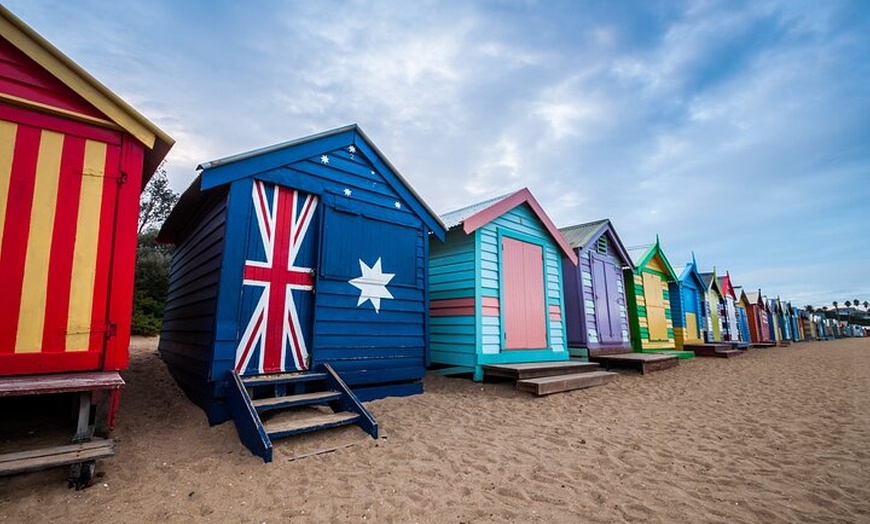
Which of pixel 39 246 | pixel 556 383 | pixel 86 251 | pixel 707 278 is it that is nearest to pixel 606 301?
pixel 556 383

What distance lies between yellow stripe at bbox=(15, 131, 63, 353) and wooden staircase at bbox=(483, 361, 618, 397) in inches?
253

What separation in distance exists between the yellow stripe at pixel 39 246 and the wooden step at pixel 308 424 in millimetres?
2229

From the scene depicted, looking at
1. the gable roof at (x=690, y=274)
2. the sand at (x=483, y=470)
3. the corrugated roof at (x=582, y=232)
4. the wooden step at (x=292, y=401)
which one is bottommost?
the sand at (x=483, y=470)

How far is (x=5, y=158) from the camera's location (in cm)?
366

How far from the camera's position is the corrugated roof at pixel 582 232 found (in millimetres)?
11781

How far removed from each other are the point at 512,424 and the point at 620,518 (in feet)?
8.03

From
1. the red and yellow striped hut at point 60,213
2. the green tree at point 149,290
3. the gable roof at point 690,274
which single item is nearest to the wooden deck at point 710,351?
the gable roof at point 690,274

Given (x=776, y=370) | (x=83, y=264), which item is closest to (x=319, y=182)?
(x=83, y=264)

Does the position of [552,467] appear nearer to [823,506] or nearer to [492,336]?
[823,506]

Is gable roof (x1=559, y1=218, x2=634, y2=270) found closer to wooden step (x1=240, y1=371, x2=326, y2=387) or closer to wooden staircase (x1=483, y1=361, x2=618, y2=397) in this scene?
wooden staircase (x1=483, y1=361, x2=618, y2=397)

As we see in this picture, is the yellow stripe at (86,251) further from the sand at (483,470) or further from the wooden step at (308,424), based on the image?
the wooden step at (308,424)

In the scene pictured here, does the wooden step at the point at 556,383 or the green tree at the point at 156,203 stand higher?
the green tree at the point at 156,203

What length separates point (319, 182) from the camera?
5984 mm

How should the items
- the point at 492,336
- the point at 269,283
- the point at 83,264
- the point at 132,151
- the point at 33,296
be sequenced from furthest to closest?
the point at 492,336 → the point at 269,283 → the point at 132,151 → the point at 83,264 → the point at 33,296
